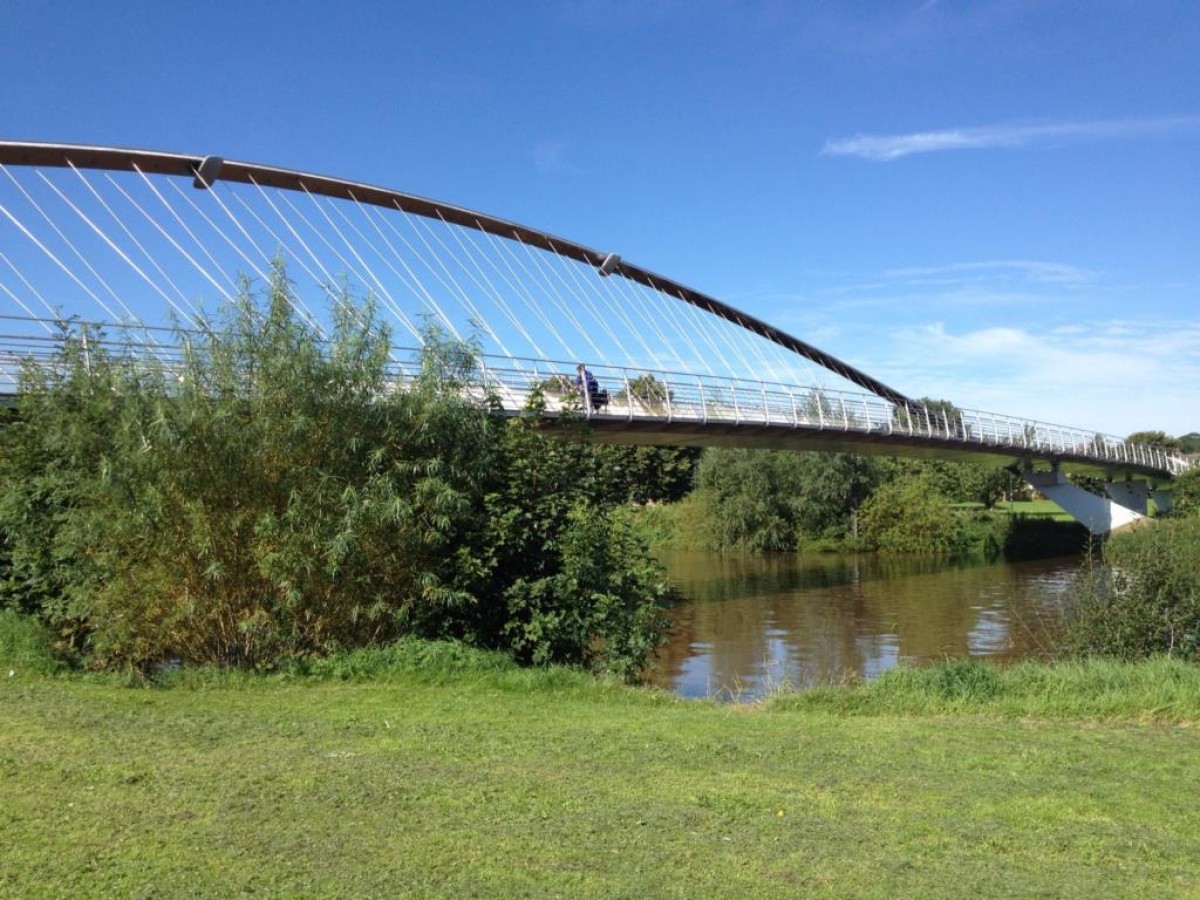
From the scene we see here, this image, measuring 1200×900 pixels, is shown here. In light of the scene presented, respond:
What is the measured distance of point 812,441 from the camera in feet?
120

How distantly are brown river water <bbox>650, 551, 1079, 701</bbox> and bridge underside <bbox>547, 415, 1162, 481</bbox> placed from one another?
5026 mm

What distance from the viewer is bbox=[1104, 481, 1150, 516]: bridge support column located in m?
62.5

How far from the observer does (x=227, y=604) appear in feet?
40.5

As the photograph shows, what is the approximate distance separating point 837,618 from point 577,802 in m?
24.3

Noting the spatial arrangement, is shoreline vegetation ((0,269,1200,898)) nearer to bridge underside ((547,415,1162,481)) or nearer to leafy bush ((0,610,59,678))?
leafy bush ((0,610,59,678))

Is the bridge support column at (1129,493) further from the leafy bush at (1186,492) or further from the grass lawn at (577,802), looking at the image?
the grass lawn at (577,802)

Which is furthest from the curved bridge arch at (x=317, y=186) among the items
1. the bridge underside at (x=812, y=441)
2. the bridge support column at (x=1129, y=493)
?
the bridge support column at (x=1129, y=493)

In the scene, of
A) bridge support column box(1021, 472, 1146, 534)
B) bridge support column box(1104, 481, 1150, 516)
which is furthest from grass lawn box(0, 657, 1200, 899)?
bridge support column box(1104, 481, 1150, 516)

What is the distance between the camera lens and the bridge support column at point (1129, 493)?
62500 mm

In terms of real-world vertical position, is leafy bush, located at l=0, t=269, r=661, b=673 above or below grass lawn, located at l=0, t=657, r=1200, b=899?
above

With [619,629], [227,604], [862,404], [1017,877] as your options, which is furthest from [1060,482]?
[1017,877]

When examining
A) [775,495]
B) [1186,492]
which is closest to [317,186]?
[775,495]

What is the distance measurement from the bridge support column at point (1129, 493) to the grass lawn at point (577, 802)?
59.2 m

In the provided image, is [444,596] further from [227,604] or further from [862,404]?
[862,404]
